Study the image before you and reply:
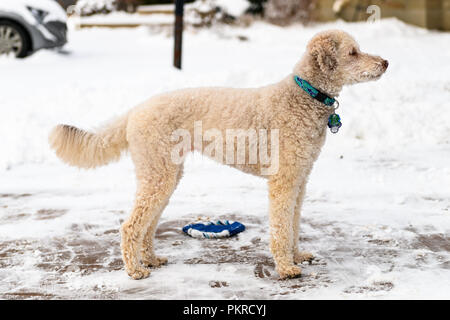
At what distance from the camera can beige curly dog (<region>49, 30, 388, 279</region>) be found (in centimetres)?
422

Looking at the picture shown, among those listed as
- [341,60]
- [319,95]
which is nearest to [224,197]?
[319,95]

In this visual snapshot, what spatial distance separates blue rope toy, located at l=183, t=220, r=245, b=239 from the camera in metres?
5.10

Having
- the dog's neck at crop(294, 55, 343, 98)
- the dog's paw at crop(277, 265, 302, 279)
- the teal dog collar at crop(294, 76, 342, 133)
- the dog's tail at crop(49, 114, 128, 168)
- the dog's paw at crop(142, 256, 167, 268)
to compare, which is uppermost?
the dog's neck at crop(294, 55, 343, 98)

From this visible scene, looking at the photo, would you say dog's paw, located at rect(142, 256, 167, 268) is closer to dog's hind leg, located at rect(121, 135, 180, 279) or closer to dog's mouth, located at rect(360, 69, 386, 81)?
dog's hind leg, located at rect(121, 135, 180, 279)

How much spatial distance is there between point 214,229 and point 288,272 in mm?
1148

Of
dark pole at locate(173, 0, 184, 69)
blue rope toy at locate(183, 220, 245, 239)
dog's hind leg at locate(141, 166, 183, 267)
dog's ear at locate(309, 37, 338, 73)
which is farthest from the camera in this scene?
dark pole at locate(173, 0, 184, 69)

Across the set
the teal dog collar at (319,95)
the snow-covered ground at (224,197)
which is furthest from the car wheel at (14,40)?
the teal dog collar at (319,95)

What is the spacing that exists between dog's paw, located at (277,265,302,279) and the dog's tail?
4.78ft

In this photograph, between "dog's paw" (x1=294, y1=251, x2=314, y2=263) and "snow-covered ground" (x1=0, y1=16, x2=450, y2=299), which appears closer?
"snow-covered ground" (x1=0, y1=16, x2=450, y2=299)

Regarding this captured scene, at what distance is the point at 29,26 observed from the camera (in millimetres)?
10625

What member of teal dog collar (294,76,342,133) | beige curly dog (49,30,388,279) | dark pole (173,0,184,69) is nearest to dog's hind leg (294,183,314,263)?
beige curly dog (49,30,388,279)

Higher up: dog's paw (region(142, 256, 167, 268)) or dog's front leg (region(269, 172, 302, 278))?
dog's front leg (region(269, 172, 302, 278))

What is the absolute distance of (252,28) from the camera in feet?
53.5

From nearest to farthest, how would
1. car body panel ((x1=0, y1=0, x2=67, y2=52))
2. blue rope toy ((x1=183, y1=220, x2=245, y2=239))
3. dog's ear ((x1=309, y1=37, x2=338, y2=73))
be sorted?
dog's ear ((x1=309, y1=37, x2=338, y2=73)) → blue rope toy ((x1=183, y1=220, x2=245, y2=239)) → car body panel ((x1=0, y1=0, x2=67, y2=52))
